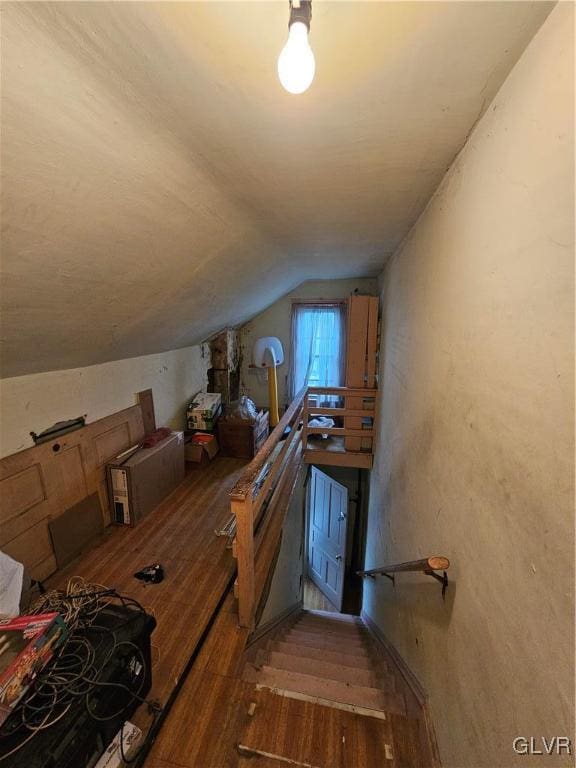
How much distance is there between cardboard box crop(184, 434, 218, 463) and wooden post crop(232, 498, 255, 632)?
83.9 inches

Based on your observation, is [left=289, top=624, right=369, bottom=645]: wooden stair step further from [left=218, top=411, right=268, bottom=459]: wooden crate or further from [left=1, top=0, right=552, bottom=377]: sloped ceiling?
[left=1, top=0, right=552, bottom=377]: sloped ceiling

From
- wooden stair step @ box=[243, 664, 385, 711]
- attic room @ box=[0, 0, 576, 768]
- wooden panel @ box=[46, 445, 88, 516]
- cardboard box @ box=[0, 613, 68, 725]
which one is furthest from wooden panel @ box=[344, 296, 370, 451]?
cardboard box @ box=[0, 613, 68, 725]

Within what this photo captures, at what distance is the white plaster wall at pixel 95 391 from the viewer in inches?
76.1

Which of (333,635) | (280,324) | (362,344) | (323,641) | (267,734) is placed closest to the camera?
(267,734)

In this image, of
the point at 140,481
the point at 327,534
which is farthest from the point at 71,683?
the point at 327,534

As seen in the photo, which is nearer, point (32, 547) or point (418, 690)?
point (418, 690)

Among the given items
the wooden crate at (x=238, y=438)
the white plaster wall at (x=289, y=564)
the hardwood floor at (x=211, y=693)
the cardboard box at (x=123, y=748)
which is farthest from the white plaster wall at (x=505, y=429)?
the wooden crate at (x=238, y=438)

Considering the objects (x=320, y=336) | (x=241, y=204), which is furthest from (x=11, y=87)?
(x=320, y=336)

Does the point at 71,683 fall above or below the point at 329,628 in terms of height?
above

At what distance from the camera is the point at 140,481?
270cm

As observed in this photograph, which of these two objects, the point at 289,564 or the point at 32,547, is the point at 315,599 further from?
the point at 32,547

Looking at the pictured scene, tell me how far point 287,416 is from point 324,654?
1.62 m

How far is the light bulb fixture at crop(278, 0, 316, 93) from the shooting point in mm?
541

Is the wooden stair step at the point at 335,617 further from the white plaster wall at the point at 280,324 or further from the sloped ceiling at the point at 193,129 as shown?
the sloped ceiling at the point at 193,129
